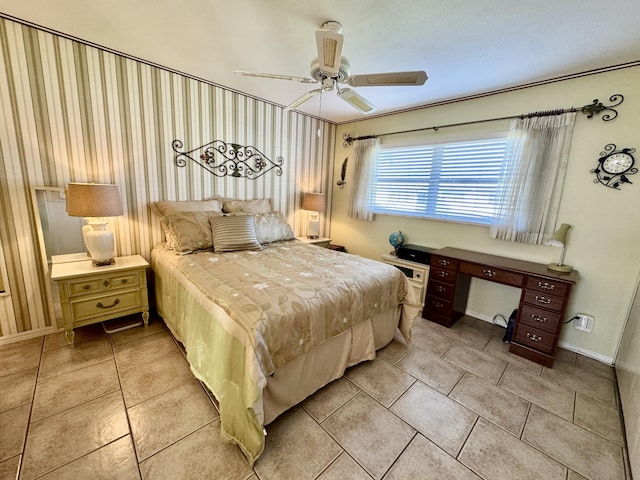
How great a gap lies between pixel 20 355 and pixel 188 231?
1.54 metres

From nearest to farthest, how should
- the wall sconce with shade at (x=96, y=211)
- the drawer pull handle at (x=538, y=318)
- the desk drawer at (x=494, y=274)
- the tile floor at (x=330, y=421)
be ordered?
the tile floor at (x=330, y=421) → the wall sconce with shade at (x=96, y=211) → the drawer pull handle at (x=538, y=318) → the desk drawer at (x=494, y=274)

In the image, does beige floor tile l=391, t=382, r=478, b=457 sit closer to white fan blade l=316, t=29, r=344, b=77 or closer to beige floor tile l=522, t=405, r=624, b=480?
beige floor tile l=522, t=405, r=624, b=480

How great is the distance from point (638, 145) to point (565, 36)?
111cm

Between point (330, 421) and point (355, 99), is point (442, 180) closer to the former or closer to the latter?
point (355, 99)

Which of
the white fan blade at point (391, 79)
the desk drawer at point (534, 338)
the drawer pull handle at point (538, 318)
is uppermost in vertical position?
the white fan blade at point (391, 79)

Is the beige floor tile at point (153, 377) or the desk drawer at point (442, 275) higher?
the desk drawer at point (442, 275)

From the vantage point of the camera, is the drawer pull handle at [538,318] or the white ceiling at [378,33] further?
the drawer pull handle at [538,318]

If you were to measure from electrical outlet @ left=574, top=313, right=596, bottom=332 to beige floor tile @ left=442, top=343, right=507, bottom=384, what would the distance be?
863 millimetres

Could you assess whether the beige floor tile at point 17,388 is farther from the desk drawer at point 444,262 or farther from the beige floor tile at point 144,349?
the desk drawer at point 444,262

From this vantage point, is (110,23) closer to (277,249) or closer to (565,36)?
(277,249)

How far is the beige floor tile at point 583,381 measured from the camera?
1.92 metres

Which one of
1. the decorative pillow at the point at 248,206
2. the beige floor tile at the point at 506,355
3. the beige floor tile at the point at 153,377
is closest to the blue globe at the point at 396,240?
the beige floor tile at the point at 506,355

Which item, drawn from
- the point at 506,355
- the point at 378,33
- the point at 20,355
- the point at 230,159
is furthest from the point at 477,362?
the point at 20,355

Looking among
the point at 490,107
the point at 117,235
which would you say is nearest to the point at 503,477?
the point at 490,107
